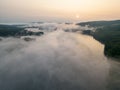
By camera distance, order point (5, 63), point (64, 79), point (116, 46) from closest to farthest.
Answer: point (64, 79), point (5, 63), point (116, 46)

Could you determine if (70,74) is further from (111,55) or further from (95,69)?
(111,55)

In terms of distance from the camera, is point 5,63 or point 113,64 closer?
point 113,64

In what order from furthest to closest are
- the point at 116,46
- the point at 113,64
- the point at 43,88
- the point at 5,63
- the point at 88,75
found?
the point at 116,46 → the point at 5,63 → the point at 113,64 → the point at 88,75 → the point at 43,88

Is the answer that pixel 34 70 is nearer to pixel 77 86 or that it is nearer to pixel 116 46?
pixel 77 86

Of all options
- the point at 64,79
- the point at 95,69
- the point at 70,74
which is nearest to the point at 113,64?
the point at 95,69

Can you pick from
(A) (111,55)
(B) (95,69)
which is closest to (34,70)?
(B) (95,69)

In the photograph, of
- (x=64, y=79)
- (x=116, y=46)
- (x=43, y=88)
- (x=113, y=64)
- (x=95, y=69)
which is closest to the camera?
(x=43, y=88)

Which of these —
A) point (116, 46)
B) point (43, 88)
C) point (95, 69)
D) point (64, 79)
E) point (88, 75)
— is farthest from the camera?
point (116, 46)

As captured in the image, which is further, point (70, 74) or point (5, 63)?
point (5, 63)
